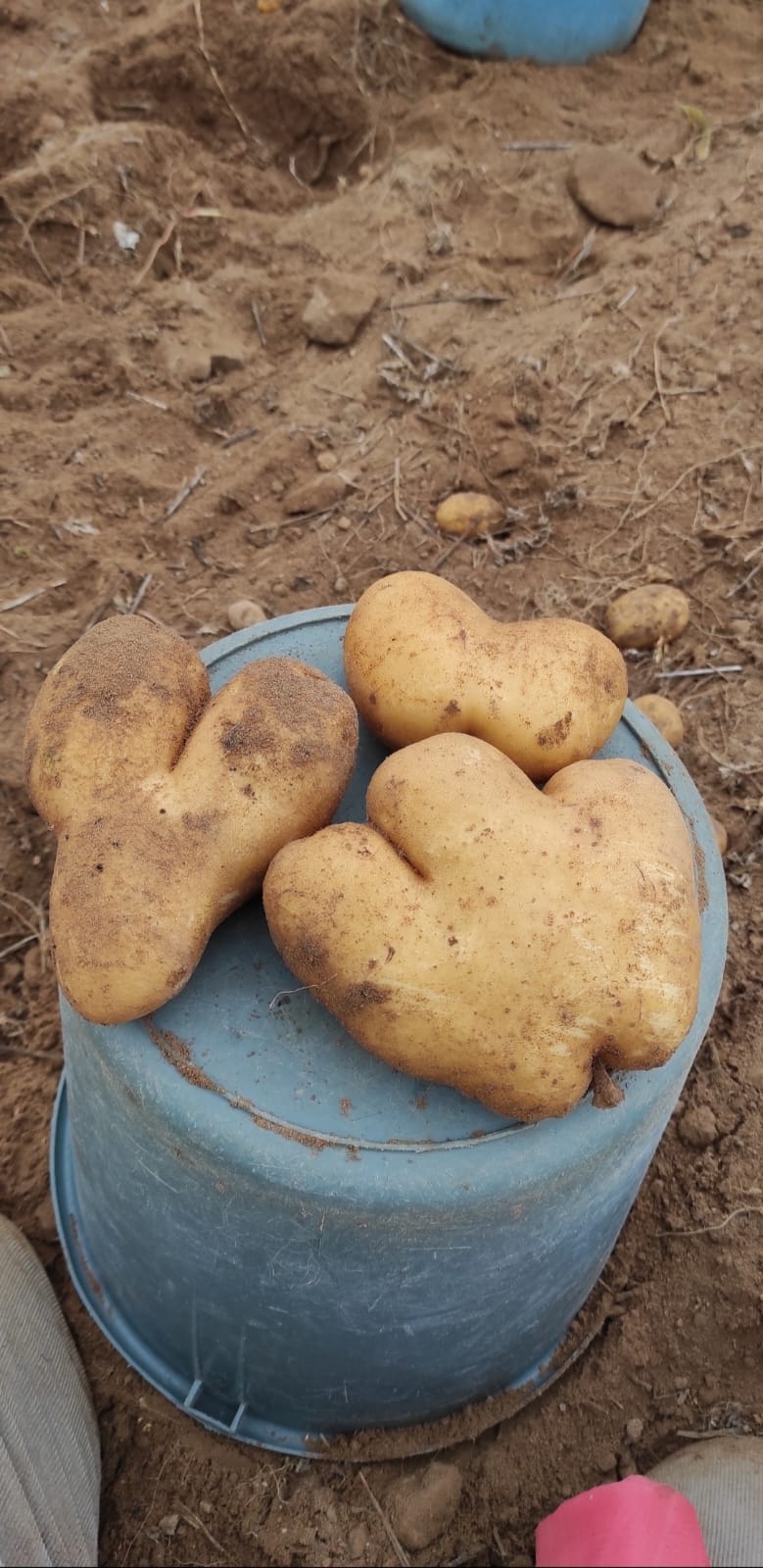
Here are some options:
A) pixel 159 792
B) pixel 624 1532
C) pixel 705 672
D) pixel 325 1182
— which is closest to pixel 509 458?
pixel 705 672

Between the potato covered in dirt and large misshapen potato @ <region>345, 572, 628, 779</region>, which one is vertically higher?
large misshapen potato @ <region>345, 572, 628, 779</region>

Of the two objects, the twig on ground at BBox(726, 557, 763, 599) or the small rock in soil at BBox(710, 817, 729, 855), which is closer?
the small rock in soil at BBox(710, 817, 729, 855)

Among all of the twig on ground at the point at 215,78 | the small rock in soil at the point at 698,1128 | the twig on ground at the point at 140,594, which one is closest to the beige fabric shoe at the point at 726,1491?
the small rock in soil at the point at 698,1128

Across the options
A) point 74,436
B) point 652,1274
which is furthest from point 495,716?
point 74,436

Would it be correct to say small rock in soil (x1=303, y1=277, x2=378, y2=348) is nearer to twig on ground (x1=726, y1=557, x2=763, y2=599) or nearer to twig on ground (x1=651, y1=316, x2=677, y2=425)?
twig on ground (x1=651, y1=316, x2=677, y2=425)

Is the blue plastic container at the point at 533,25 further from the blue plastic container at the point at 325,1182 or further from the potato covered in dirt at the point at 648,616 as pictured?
the blue plastic container at the point at 325,1182

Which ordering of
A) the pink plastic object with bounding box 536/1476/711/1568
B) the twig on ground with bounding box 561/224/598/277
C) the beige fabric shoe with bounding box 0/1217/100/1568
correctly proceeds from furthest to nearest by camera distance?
the twig on ground with bounding box 561/224/598/277 < the beige fabric shoe with bounding box 0/1217/100/1568 < the pink plastic object with bounding box 536/1476/711/1568

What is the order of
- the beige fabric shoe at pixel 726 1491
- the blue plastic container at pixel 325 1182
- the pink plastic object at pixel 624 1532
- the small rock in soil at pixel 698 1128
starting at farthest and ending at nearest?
the small rock in soil at pixel 698 1128 → the blue plastic container at pixel 325 1182 → the beige fabric shoe at pixel 726 1491 → the pink plastic object at pixel 624 1532

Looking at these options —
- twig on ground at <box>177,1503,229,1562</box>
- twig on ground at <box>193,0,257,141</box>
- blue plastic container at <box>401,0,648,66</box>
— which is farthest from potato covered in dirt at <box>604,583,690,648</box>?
blue plastic container at <box>401,0,648,66</box>
